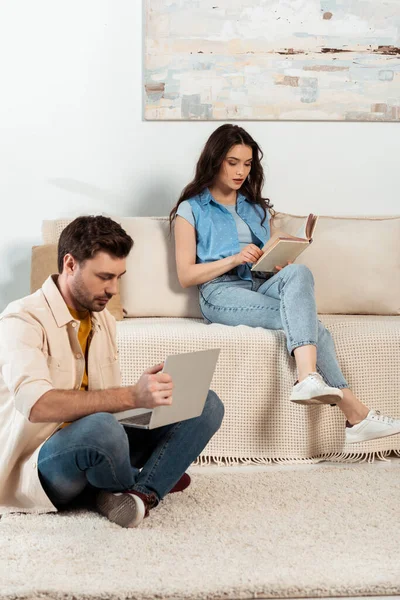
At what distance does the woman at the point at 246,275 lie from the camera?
2.55 m

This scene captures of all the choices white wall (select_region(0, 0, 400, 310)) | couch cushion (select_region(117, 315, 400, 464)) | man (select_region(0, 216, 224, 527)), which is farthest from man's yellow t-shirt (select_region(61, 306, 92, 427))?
white wall (select_region(0, 0, 400, 310))

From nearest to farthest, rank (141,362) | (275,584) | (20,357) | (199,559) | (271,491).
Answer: (275,584)
(199,559)
(20,357)
(271,491)
(141,362)

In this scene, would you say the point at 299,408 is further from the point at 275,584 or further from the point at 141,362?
A: the point at 275,584

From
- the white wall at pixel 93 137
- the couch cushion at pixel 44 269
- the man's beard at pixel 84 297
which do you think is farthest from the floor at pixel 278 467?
the white wall at pixel 93 137

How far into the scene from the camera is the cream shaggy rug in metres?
1.58

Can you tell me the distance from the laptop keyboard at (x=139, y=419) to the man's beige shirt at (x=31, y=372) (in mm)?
102

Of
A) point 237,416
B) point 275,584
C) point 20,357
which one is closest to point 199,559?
point 275,584

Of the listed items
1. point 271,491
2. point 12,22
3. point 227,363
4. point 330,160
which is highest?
point 12,22

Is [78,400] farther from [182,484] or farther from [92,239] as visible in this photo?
[182,484]

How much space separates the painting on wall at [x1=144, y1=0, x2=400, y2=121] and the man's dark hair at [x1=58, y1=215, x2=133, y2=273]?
67.7 inches

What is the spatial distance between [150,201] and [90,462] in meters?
1.88

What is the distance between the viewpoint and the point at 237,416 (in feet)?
8.73

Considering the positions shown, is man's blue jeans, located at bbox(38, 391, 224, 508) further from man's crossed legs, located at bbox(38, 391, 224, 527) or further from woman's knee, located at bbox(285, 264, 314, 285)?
woman's knee, located at bbox(285, 264, 314, 285)

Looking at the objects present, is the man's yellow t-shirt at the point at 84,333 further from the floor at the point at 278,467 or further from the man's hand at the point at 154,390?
the floor at the point at 278,467
